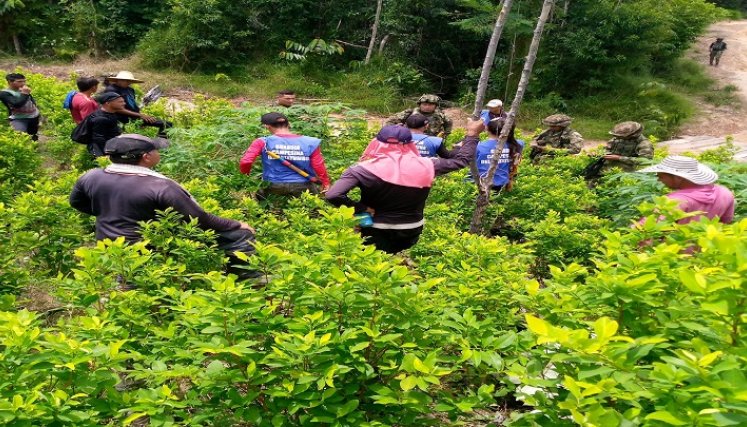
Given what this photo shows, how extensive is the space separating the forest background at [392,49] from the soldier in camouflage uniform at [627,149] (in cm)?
919

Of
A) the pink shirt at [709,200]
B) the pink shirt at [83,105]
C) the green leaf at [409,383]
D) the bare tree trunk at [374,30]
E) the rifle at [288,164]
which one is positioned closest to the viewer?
the green leaf at [409,383]

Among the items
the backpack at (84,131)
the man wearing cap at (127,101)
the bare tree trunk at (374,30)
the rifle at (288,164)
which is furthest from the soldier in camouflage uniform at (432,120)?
the bare tree trunk at (374,30)

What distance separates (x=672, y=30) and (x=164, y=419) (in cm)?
2193

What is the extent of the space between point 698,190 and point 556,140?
14.7 feet

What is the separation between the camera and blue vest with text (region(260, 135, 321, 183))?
208 inches

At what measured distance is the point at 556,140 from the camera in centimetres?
823

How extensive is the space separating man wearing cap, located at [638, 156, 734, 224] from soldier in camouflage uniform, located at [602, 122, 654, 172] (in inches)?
124

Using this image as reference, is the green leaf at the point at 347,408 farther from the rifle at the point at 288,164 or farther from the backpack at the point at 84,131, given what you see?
the backpack at the point at 84,131

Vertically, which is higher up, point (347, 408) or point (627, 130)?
point (347, 408)

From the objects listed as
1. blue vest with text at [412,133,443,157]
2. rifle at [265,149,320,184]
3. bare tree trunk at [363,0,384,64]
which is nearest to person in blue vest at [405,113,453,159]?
blue vest with text at [412,133,443,157]

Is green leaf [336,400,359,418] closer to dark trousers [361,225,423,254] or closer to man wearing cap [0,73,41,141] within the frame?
dark trousers [361,225,423,254]

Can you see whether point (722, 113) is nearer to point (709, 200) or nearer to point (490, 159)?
point (490, 159)

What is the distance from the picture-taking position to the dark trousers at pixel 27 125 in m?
7.89

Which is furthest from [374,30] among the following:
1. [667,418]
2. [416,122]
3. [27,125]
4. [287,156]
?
[667,418]
